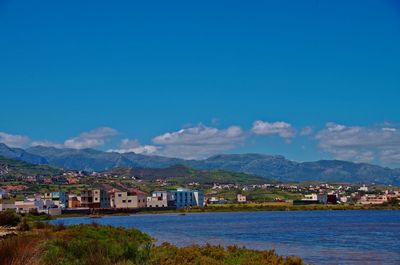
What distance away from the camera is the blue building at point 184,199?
553 ft

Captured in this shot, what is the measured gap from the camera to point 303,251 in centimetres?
3553

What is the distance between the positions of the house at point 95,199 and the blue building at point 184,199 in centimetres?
2070

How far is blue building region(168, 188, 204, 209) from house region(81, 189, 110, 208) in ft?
67.9

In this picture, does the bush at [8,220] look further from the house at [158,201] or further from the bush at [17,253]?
the house at [158,201]

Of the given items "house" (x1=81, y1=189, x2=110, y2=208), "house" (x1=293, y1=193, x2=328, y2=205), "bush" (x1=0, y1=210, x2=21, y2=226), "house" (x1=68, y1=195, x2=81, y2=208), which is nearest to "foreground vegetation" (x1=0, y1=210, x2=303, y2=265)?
"bush" (x1=0, y1=210, x2=21, y2=226)

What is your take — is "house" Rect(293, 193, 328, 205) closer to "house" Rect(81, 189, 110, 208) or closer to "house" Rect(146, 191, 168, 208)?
"house" Rect(146, 191, 168, 208)

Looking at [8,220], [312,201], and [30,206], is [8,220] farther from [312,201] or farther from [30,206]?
[312,201]

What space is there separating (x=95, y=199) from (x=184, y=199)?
31838 mm

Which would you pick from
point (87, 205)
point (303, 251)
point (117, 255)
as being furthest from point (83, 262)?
point (87, 205)

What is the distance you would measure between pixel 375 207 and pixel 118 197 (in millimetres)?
66327

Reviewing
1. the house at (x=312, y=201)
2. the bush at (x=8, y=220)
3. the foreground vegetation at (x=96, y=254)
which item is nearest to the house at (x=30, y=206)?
the bush at (x=8, y=220)

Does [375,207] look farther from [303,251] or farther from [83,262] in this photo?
[83,262]

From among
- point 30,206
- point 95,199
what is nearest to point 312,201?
point 95,199

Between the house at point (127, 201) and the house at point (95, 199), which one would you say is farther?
the house at point (127, 201)
